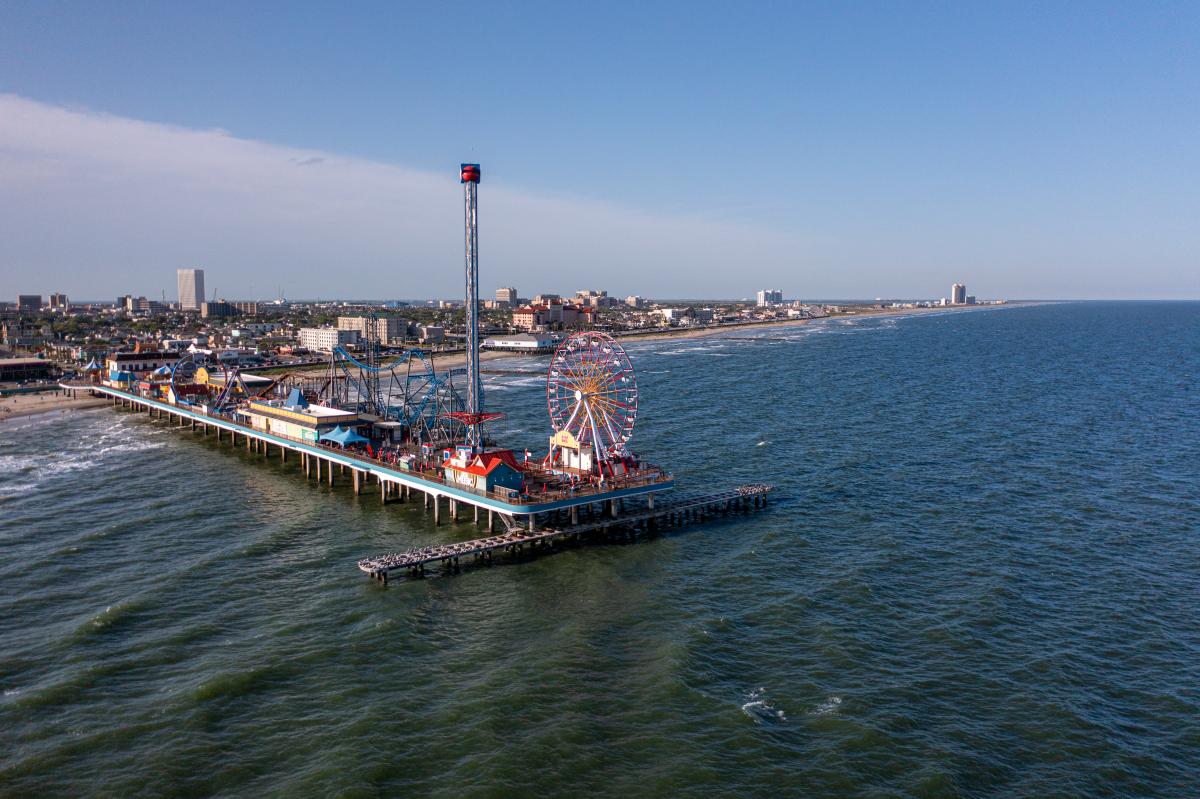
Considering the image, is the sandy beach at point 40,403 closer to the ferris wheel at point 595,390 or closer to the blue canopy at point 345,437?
the blue canopy at point 345,437

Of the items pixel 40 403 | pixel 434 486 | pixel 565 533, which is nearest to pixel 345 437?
pixel 434 486

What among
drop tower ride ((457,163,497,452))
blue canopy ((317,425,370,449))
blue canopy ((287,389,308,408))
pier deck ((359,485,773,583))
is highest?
drop tower ride ((457,163,497,452))

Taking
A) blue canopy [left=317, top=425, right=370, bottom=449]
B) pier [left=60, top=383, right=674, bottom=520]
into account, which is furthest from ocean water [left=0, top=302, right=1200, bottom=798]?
blue canopy [left=317, top=425, right=370, bottom=449]

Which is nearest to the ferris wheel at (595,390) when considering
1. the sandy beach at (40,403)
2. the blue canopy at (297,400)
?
the blue canopy at (297,400)

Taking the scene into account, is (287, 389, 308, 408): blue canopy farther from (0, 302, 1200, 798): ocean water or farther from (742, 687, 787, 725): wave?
(742, 687, 787, 725): wave

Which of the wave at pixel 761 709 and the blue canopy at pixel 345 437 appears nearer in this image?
the wave at pixel 761 709

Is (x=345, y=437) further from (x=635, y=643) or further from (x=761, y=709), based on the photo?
(x=761, y=709)

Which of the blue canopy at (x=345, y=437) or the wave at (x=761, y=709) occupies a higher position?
the blue canopy at (x=345, y=437)
